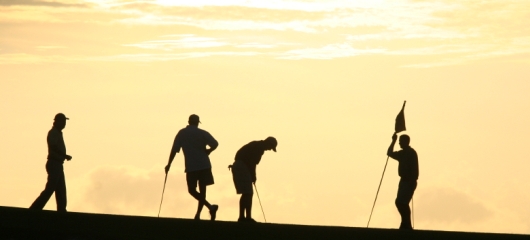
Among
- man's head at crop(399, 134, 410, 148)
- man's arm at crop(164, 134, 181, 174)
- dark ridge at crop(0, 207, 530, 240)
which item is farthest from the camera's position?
man's arm at crop(164, 134, 181, 174)

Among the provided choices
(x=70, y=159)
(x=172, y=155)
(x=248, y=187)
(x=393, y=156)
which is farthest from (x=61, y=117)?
(x=393, y=156)

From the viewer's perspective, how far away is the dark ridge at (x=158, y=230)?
19.0 meters

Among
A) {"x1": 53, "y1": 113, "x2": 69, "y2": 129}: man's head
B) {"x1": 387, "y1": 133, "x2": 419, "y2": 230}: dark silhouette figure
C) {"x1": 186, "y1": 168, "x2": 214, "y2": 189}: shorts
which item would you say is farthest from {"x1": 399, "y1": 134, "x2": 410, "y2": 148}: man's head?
{"x1": 53, "y1": 113, "x2": 69, "y2": 129}: man's head

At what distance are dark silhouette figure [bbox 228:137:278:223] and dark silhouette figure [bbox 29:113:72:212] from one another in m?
3.20

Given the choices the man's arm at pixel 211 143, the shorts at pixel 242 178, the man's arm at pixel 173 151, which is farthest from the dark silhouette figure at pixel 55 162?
the shorts at pixel 242 178

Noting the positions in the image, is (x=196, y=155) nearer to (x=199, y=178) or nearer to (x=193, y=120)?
(x=199, y=178)

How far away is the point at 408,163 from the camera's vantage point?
22625 millimetres

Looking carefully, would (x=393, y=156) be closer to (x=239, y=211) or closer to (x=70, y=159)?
(x=239, y=211)

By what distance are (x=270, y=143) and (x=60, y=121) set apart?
402 centimetres

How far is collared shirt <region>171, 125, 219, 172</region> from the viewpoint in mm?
22875

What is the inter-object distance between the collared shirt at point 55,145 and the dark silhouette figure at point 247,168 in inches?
128

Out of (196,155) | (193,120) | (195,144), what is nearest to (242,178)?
(196,155)

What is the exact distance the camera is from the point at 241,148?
22969 mm

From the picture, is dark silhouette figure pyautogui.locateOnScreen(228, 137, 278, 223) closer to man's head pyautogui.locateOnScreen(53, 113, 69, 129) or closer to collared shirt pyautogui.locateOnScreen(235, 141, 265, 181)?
collared shirt pyautogui.locateOnScreen(235, 141, 265, 181)
